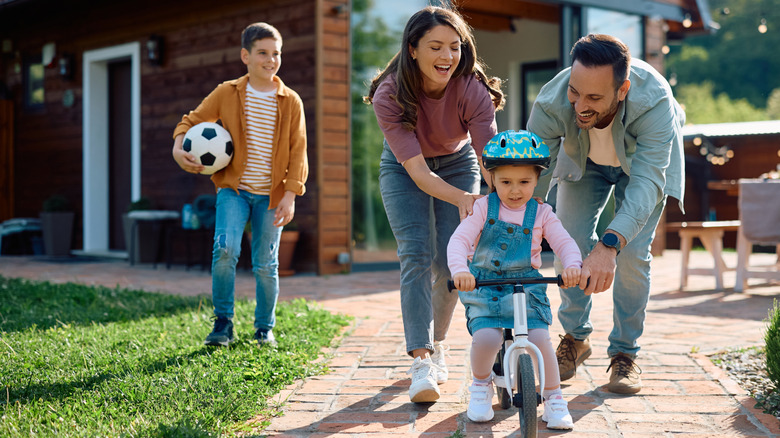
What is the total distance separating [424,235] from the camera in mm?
3287

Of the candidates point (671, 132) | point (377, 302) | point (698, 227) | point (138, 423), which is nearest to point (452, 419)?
point (138, 423)

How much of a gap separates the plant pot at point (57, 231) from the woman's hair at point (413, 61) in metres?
8.90

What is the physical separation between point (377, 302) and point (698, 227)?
9.79ft

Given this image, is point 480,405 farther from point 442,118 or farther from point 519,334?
point 442,118

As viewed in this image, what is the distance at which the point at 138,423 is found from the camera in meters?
2.64

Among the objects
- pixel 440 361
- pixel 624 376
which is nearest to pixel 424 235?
pixel 440 361

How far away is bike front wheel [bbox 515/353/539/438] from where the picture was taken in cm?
249

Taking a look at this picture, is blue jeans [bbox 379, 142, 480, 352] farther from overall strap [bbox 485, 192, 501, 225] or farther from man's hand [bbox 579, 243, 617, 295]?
man's hand [bbox 579, 243, 617, 295]

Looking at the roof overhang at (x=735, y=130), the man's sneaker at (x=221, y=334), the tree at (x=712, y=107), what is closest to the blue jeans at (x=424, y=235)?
the man's sneaker at (x=221, y=334)

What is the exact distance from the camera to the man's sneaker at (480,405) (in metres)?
2.86

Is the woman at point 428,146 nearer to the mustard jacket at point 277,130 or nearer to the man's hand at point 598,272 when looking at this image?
the man's hand at point 598,272

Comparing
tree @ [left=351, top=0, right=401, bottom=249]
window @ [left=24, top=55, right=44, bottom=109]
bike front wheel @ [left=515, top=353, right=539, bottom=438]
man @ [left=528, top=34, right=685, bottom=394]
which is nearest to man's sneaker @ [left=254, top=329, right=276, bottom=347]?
man @ [left=528, top=34, right=685, bottom=394]

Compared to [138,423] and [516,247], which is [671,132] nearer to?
[516,247]

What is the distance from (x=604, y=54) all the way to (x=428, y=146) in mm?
862
